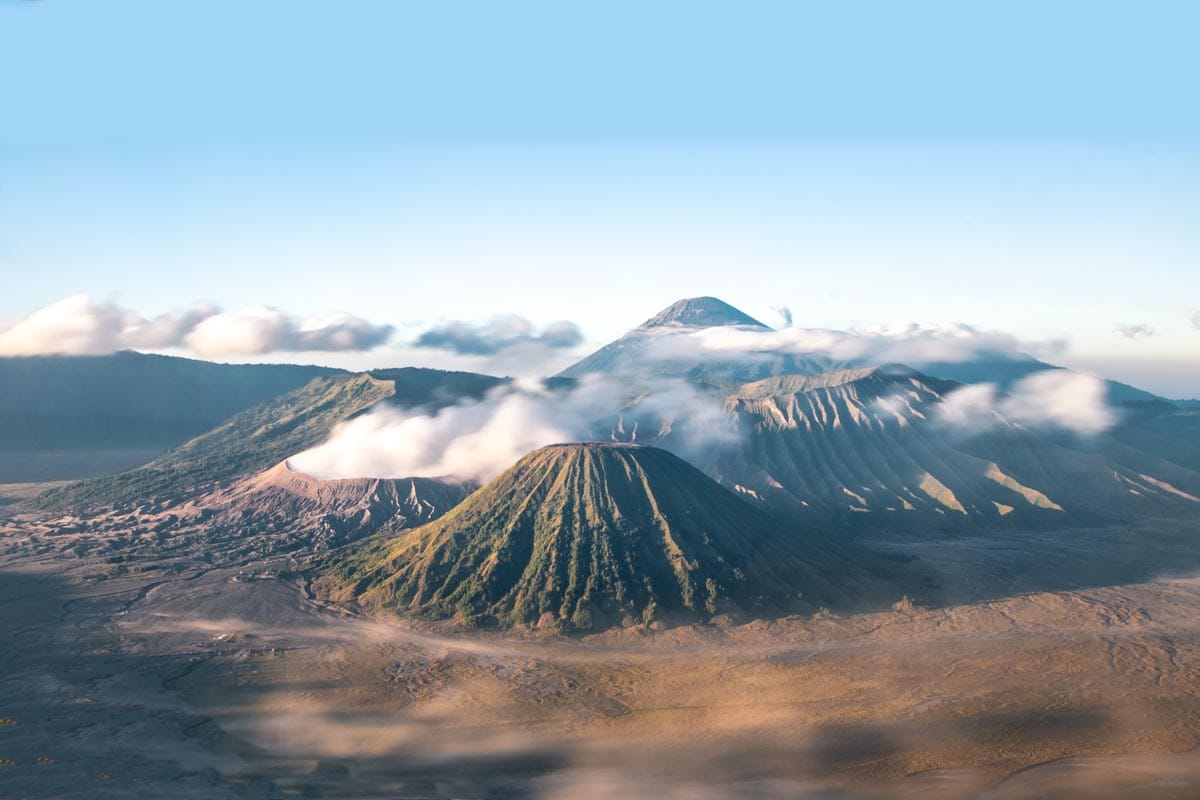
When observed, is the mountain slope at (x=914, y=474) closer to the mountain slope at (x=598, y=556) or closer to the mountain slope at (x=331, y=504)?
the mountain slope at (x=598, y=556)

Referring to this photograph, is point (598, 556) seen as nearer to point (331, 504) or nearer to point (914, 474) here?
point (331, 504)

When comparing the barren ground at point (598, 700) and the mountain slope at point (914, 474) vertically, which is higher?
the mountain slope at point (914, 474)

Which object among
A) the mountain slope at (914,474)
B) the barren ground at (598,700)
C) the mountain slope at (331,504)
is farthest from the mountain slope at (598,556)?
the mountain slope at (914,474)

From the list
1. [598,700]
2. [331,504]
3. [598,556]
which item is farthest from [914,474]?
[598,700]

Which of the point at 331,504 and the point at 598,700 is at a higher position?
the point at 331,504

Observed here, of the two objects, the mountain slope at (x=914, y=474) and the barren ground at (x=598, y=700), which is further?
the mountain slope at (x=914, y=474)

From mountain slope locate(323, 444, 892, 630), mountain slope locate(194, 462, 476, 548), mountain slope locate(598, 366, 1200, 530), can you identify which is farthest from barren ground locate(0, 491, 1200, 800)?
mountain slope locate(598, 366, 1200, 530)

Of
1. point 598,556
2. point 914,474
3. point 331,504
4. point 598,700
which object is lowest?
point 598,700

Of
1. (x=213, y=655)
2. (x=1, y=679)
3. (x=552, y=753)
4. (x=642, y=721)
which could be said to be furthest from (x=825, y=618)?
(x=1, y=679)

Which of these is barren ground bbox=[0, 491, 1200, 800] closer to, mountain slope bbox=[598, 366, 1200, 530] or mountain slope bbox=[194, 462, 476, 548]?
mountain slope bbox=[194, 462, 476, 548]
